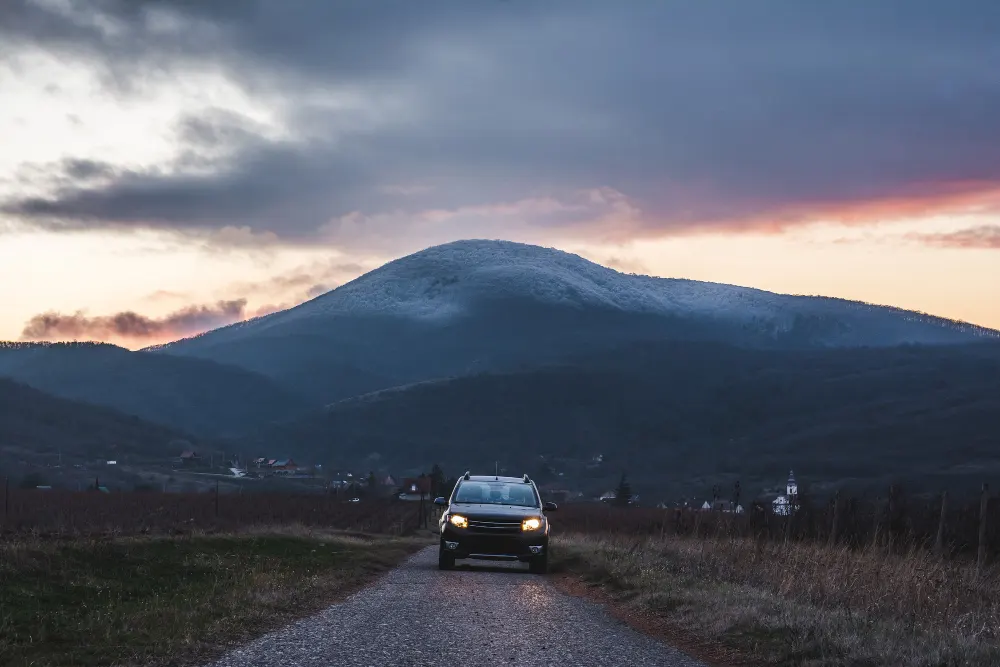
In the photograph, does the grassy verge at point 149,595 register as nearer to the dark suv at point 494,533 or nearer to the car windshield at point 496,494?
the dark suv at point 494,533

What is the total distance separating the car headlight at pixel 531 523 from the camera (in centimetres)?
2661

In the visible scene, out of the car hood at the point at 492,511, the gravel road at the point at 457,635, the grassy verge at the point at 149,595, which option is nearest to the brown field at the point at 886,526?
the car hood at the point at 492,511

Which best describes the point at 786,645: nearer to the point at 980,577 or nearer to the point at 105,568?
the point at 980,577

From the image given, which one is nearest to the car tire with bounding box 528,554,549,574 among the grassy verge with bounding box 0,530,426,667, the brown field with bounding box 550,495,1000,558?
the grassy verge with bounding box 0,530,426,667

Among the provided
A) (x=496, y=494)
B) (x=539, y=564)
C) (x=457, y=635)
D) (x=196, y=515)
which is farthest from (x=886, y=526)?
(x=196, y=515)

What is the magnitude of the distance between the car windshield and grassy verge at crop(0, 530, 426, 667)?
276cm

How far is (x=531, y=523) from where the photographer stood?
87.5ft

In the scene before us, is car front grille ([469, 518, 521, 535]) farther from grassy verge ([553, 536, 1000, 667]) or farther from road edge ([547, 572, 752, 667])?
road edge ([547, 572, 752, 667])

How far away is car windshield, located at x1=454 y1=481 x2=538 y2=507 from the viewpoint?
2798 centimetres

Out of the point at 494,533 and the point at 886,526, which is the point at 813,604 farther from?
the point at 886,526

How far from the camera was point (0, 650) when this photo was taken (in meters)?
12.3

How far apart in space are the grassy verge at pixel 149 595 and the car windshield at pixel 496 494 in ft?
9.05

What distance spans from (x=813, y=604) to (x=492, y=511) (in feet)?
36.5

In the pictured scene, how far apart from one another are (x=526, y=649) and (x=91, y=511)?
41.4 meters
